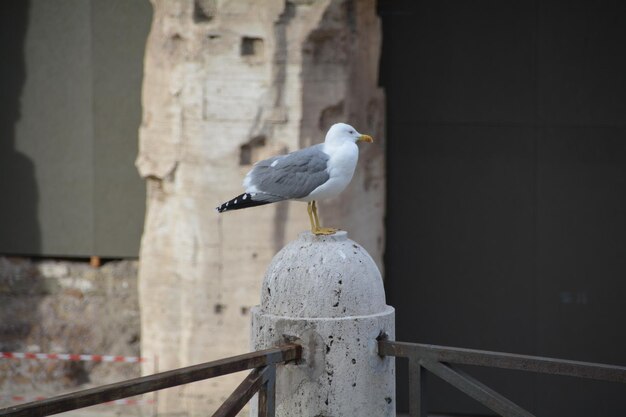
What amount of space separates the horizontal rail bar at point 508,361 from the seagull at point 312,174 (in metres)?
0.74

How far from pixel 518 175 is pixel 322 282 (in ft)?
17.9

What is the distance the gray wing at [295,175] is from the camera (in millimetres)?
5148

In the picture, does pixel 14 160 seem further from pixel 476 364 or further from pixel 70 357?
pixel 476 364

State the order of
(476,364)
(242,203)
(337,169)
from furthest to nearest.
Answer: (242,203)
(337,169)
(476,364)

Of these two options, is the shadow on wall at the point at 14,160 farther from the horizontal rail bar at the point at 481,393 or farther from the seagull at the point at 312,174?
the horizontal rail bar at the point at 481,393

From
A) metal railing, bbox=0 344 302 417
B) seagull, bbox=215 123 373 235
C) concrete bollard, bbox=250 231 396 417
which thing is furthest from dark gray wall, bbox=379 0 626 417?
metal railing, bbox=0 344 302 417

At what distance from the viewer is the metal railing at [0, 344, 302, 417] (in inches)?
148

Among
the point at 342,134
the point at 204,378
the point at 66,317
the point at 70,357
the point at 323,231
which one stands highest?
the point at 342,134

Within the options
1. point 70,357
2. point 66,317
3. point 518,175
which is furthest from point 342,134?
point 66,317

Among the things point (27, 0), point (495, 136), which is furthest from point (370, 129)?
point (27, 0)

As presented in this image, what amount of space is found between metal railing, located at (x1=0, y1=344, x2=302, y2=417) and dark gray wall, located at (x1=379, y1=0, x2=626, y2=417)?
18.0 feet

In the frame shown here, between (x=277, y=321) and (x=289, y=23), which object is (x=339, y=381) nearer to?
(x=277, y=321)

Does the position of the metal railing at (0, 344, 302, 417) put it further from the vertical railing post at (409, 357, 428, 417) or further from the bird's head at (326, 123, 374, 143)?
the bird's head at (326, 123, 374, 143)

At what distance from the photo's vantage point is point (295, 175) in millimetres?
5203
